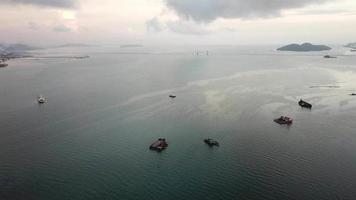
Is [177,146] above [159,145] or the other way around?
the other way around

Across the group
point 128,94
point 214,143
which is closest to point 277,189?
point 214,143

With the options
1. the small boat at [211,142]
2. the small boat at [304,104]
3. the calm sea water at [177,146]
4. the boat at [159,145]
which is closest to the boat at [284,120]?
the calm sea water at [177,146]

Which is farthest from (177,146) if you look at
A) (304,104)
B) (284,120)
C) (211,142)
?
(304,104)

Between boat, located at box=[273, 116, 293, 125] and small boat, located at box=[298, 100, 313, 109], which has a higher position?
small boat, located at box=[298, 100, 313, 109]

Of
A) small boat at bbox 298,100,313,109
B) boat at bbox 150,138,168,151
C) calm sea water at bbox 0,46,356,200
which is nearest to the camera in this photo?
calm sea water at bbox 0,46,356,200

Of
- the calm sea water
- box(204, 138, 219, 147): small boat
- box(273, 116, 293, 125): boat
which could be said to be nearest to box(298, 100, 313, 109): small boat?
the calm sea water

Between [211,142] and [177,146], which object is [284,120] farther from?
[177,146]

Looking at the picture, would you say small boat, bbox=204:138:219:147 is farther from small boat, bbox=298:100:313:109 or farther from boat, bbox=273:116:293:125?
small boat, bbox=298:100:313:109

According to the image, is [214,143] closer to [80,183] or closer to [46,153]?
[80,183]
